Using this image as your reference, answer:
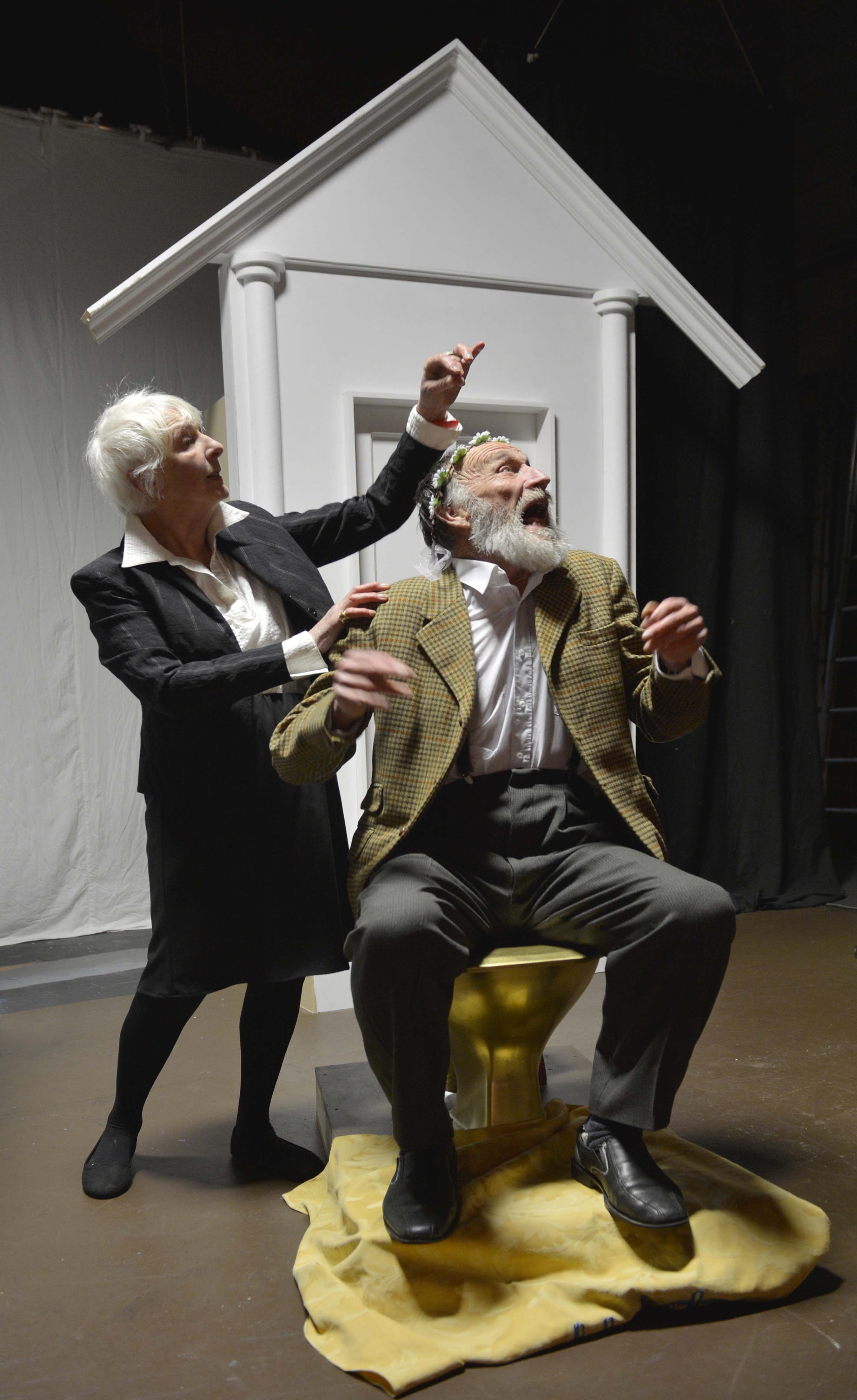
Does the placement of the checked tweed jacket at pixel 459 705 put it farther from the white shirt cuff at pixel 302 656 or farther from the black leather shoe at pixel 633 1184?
the black leather shoe at pixel 633 1184

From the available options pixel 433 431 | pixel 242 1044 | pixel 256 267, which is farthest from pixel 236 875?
pixel 256 267

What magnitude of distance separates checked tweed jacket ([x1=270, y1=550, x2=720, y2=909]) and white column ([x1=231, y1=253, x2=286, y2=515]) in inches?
53.1

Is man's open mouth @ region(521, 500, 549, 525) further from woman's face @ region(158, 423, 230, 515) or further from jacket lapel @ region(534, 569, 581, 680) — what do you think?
woman's face @ region(158, 423, 230, 515)

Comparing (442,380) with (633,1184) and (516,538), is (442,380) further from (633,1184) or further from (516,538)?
(633,1184)

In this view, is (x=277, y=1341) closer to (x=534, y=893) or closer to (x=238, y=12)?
(x=534, y=893)

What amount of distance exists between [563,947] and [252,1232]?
87 cm

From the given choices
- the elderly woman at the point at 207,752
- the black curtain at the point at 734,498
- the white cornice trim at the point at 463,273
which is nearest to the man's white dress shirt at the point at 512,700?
the elderly woman at the point at 207,752

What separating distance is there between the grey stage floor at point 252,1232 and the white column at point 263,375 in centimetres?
180

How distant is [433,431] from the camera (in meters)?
2.52

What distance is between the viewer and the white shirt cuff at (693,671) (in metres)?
2.09

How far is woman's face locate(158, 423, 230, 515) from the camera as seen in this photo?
2.30 meters

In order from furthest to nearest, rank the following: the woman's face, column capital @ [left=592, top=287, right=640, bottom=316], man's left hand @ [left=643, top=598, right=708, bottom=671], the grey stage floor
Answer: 1. column capital @ [left=592, top=287, right=640, bottom=316]
2. the woman's face
3. man's left hand @ [left=643, top=598, right=708, bottom=671]
4. the grey stage floor

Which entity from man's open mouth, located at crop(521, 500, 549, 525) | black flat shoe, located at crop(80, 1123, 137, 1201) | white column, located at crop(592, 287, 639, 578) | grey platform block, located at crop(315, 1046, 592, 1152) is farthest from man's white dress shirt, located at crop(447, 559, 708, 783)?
white column, located at crop(592, 287, 639, 578)

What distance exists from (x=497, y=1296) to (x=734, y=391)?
4137mm
